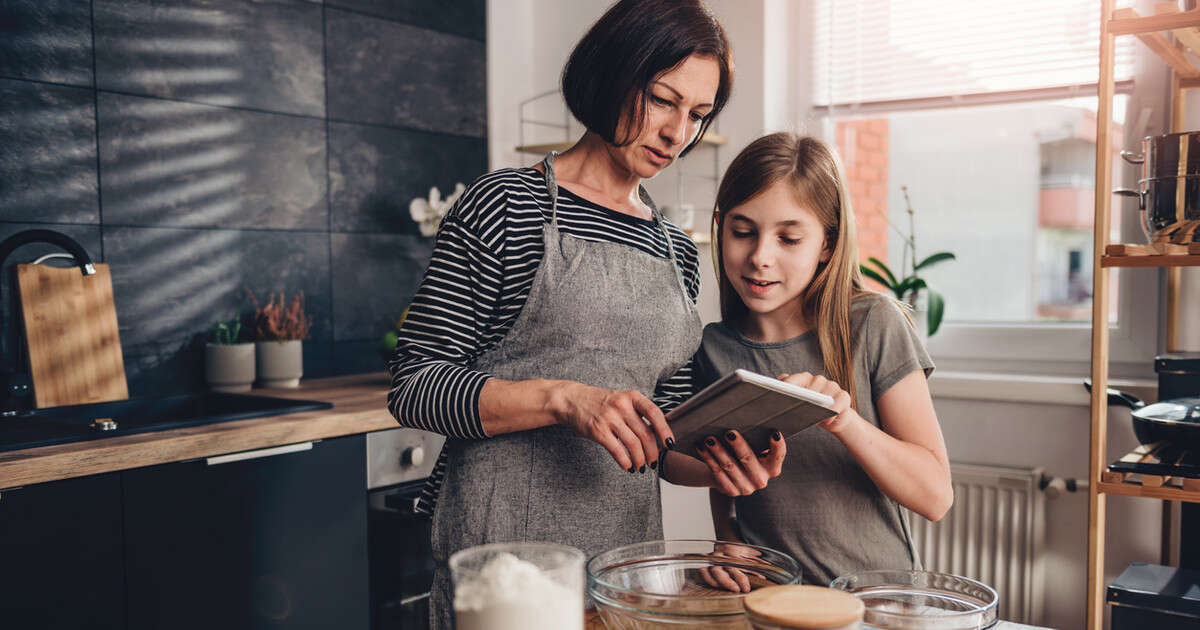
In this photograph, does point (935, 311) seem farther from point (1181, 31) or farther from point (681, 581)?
point (681, 581)

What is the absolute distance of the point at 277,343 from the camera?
7.54ft

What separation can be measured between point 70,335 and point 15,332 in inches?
4.1

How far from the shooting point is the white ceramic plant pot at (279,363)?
2.30 metres

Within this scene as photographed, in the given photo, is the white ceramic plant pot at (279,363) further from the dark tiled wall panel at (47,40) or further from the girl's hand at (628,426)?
the girl's hand at (628,426)

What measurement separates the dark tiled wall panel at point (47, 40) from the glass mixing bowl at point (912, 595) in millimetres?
2024

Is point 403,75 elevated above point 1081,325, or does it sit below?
above

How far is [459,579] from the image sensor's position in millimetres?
590

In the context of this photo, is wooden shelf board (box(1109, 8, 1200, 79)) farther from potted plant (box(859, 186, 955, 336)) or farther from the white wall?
potted plant (box(859, 186, 955, 336))

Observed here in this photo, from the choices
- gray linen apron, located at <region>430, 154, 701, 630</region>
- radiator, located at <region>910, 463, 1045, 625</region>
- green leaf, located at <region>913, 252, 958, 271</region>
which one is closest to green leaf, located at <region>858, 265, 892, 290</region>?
green leaf, located at <region>913, 252, 958, 271</region>

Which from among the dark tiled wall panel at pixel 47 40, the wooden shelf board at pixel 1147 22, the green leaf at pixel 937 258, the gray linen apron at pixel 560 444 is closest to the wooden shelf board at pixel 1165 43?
the wooden shelf board at pixel 1147 22

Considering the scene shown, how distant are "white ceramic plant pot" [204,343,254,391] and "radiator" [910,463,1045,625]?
1.76 meters

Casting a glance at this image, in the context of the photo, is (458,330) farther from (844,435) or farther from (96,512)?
(96,512)

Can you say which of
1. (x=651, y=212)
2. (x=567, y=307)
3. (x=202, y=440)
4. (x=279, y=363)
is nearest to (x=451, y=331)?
(x=567, y=307)

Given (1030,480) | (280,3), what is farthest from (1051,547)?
(280,3)
